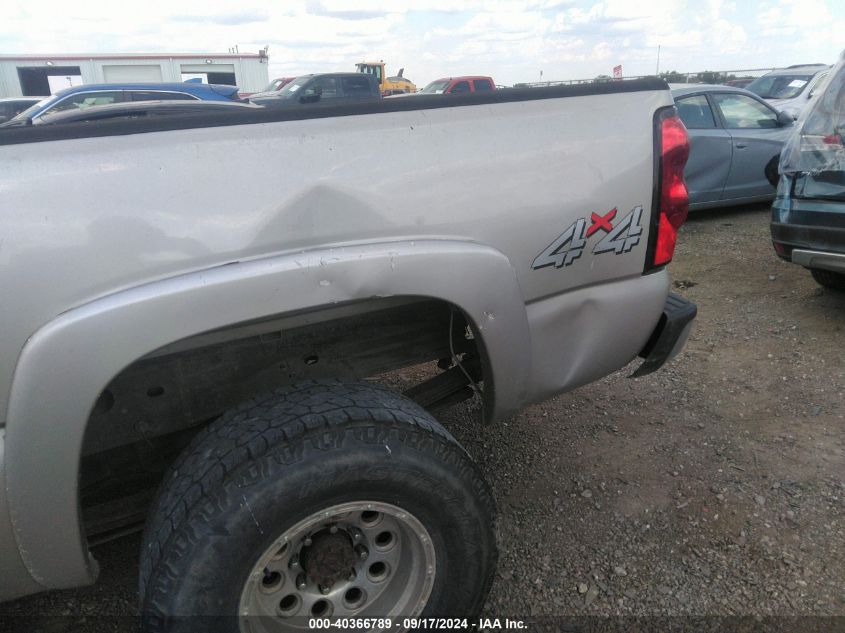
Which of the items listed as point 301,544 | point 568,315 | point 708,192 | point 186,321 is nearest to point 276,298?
point 186,321

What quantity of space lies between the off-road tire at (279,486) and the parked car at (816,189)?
3.25m

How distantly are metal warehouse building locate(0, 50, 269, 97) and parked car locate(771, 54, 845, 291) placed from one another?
2280 cm

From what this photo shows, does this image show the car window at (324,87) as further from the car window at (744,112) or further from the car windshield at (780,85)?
the car window at (744,112)

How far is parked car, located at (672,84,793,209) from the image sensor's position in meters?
6.81

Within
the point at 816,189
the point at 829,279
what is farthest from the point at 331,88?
the point at 816,189

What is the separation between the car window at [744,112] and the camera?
7.09 m

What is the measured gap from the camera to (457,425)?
326cm

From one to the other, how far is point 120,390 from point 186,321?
45cm

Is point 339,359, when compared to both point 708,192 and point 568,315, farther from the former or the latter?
point 708,192

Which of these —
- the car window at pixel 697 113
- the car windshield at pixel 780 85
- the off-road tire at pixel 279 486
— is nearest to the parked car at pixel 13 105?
the car window at pixel 697 113

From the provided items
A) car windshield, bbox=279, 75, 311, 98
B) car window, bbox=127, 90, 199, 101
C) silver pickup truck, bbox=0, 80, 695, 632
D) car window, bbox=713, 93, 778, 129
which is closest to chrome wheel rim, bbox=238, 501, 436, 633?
silver pickup truck, bbox=0, 80, 695, 632

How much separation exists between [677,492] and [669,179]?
54.7 inches

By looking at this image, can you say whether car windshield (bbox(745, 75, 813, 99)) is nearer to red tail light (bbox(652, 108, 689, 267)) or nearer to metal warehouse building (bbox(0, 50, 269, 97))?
red tail light (bbox(652, 108, 689, 267))

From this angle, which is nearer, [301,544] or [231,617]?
[231,617]
